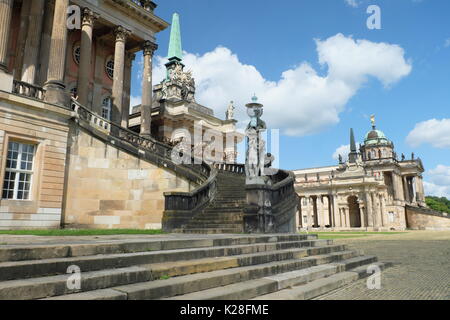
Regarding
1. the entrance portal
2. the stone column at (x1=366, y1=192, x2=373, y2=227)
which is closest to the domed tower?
the entrance portal

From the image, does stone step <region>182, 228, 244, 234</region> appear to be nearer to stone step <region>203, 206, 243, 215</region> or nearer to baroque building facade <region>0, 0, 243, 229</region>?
stone step <region>203, 206, 243, 215</region>

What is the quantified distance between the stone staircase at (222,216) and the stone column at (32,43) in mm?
12929

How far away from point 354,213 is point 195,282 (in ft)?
241

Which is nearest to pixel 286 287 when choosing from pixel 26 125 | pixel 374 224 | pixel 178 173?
pixel 178 173

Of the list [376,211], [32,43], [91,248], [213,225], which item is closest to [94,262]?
[91,248]

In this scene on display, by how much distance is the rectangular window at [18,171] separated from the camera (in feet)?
45.5

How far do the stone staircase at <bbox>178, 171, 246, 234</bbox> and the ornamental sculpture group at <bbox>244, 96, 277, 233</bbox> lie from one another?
744 millimetres

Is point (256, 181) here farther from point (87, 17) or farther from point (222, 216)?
point (87, 17)

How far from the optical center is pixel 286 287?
5809 mm

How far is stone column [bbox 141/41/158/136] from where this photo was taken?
24.7 meters

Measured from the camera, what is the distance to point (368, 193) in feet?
210

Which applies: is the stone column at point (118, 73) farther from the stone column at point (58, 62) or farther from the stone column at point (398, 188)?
the stone column at point (398, 188)

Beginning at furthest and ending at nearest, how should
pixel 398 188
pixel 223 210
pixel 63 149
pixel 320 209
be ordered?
pixel 398 188 → pixel 320 209 → pixel 63 149 → pixel 223 210
